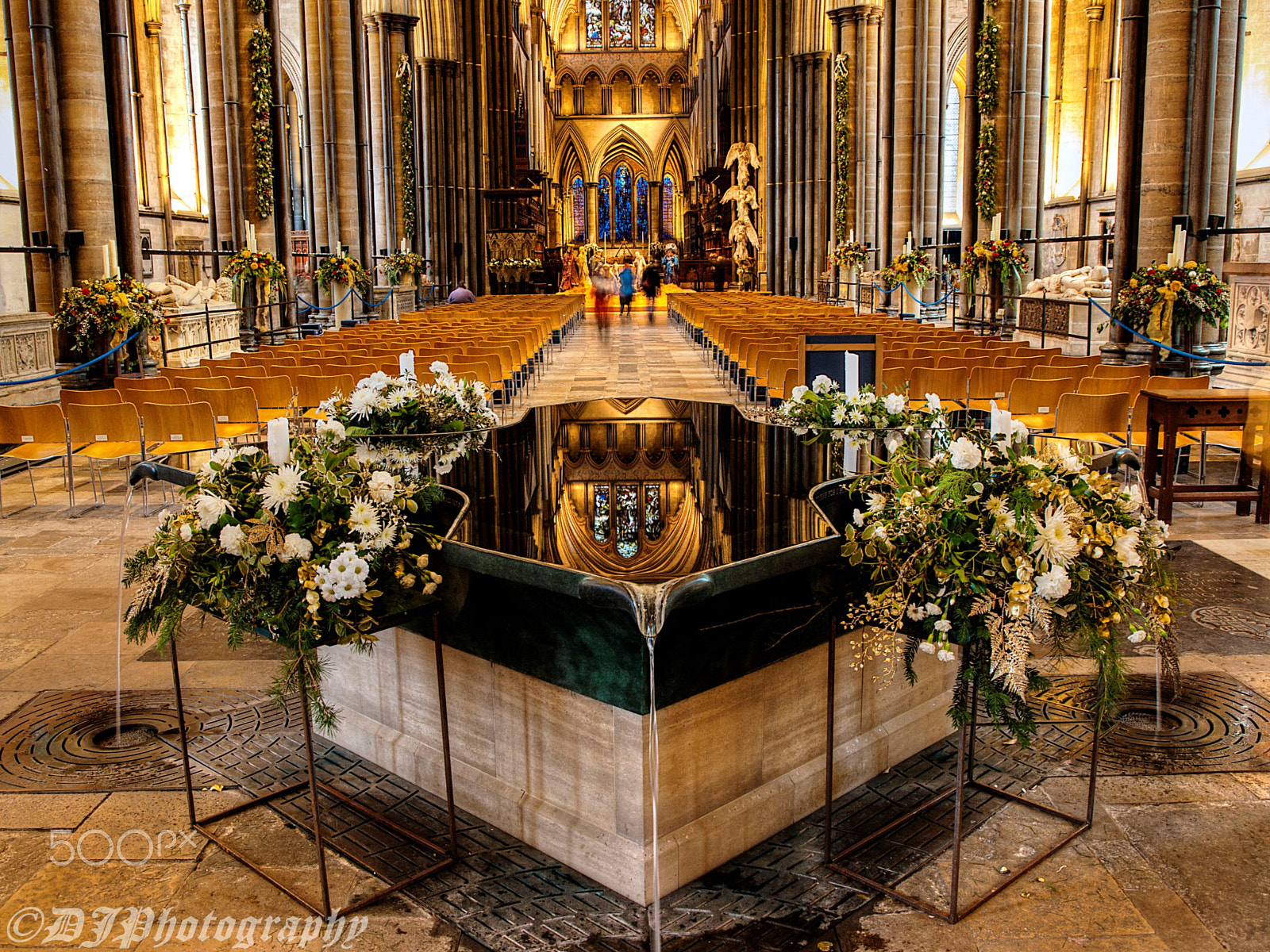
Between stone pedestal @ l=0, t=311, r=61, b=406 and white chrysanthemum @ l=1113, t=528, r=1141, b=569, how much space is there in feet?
42.7

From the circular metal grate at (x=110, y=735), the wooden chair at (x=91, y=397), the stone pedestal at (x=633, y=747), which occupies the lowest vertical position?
the circular metal grate at (x=110, y=735)

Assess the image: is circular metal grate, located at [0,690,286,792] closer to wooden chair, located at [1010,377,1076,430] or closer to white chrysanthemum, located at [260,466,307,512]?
white chrysanthemum, located at [260,466,307,512]

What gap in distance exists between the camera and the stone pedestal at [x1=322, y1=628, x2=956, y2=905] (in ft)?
10.7

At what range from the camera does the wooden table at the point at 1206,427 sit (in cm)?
728

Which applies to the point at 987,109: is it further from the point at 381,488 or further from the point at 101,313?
the point at 381,488

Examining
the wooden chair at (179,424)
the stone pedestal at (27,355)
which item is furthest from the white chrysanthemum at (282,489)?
the stone pedestal at (27,355)

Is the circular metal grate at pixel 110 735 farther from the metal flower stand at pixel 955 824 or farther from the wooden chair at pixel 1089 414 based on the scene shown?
the wooden chair at pixel 1089 414

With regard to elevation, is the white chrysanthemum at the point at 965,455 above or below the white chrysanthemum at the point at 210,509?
above

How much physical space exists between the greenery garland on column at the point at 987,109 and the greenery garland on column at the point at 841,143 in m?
11.3

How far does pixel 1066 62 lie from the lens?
26.5 m

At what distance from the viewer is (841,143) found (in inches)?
1142

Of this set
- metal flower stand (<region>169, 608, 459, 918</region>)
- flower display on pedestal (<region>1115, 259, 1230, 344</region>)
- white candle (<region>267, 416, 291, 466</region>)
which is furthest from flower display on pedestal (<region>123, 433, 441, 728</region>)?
flower display on pedestal (<region>1115, 259, 1230, 344</region>)

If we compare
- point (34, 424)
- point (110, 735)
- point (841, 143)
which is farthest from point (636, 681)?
point (841, 143)

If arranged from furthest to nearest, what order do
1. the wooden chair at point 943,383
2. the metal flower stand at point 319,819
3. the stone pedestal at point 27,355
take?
the stone pedestal at point 27,355 → the wooden chair at point 943,383 → the metal flower stand at point 319,819
